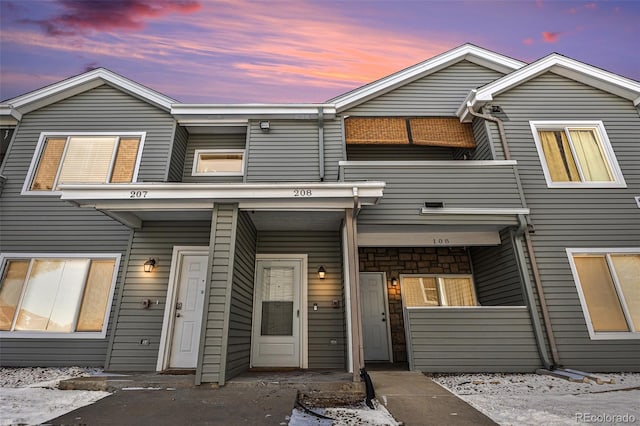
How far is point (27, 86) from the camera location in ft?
42.0

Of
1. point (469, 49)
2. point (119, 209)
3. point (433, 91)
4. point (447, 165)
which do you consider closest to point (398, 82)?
point (433, 91)

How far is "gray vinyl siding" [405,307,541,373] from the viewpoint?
15.4 feet

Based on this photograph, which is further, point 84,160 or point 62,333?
point 84,160

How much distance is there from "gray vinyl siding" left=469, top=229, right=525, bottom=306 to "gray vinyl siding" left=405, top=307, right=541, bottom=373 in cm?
53

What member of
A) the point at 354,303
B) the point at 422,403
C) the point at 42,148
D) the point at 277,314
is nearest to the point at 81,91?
the point at 42,148

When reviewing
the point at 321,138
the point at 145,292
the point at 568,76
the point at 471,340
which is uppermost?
the point at 568,76

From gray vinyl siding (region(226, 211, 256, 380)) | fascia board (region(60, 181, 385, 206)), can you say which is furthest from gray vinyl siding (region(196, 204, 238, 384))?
fascia board (region(60, 181, 385, 206))

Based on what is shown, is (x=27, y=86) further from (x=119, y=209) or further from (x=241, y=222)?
(x=241, y=222)

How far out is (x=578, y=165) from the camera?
5.97 metres

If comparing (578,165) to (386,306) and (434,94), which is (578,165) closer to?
(434,94)

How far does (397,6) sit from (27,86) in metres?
16.9

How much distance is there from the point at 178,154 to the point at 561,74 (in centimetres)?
909

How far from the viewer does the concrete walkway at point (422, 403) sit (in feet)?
8.26

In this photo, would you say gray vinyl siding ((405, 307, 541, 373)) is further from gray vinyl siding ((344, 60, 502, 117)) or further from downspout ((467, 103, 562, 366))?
gray vinyl siding ((344, 60, 502, 117))
